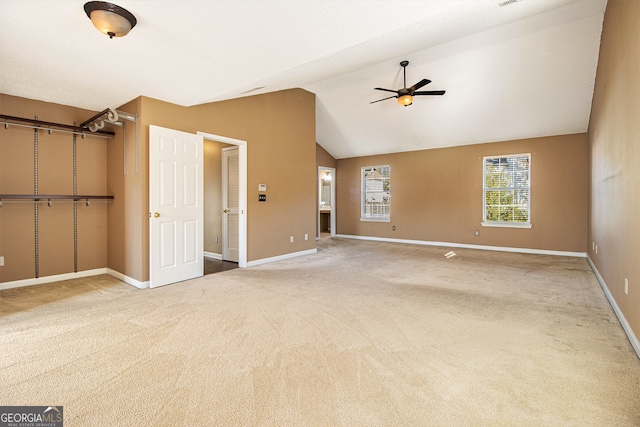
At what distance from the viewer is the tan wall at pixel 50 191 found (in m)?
3.87

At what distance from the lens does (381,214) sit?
8.98m

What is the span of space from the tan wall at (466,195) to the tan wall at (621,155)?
2.65 meters

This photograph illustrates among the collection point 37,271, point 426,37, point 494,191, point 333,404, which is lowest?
point 333,404

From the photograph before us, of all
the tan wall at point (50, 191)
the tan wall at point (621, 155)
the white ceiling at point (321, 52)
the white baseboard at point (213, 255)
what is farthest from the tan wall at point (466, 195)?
the tan wall at point (50, 191)

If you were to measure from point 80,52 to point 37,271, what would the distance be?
306 centimetres

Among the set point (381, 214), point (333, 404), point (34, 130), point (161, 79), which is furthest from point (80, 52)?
point (381, 214)

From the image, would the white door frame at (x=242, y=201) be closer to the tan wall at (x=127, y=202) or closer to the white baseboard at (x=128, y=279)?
the tan wall at (x=127, y=202)

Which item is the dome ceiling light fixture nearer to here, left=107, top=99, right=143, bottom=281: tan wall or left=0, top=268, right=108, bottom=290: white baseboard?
left=107, top=99, right=143, bottom=281: tan wall

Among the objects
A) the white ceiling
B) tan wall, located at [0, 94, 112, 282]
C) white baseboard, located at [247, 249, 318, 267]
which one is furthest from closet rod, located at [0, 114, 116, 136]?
white baseboard, located at [247, 249, 318, 267]

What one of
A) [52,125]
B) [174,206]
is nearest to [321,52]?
[174,206]

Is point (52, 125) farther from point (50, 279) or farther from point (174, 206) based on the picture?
point (50, 279)

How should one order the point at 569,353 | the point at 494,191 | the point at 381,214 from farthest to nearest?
1. the point at 381,214
2. the point at 494,191
3. the point at 569,353

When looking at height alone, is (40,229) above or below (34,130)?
below

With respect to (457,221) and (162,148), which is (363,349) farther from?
(457,221)
